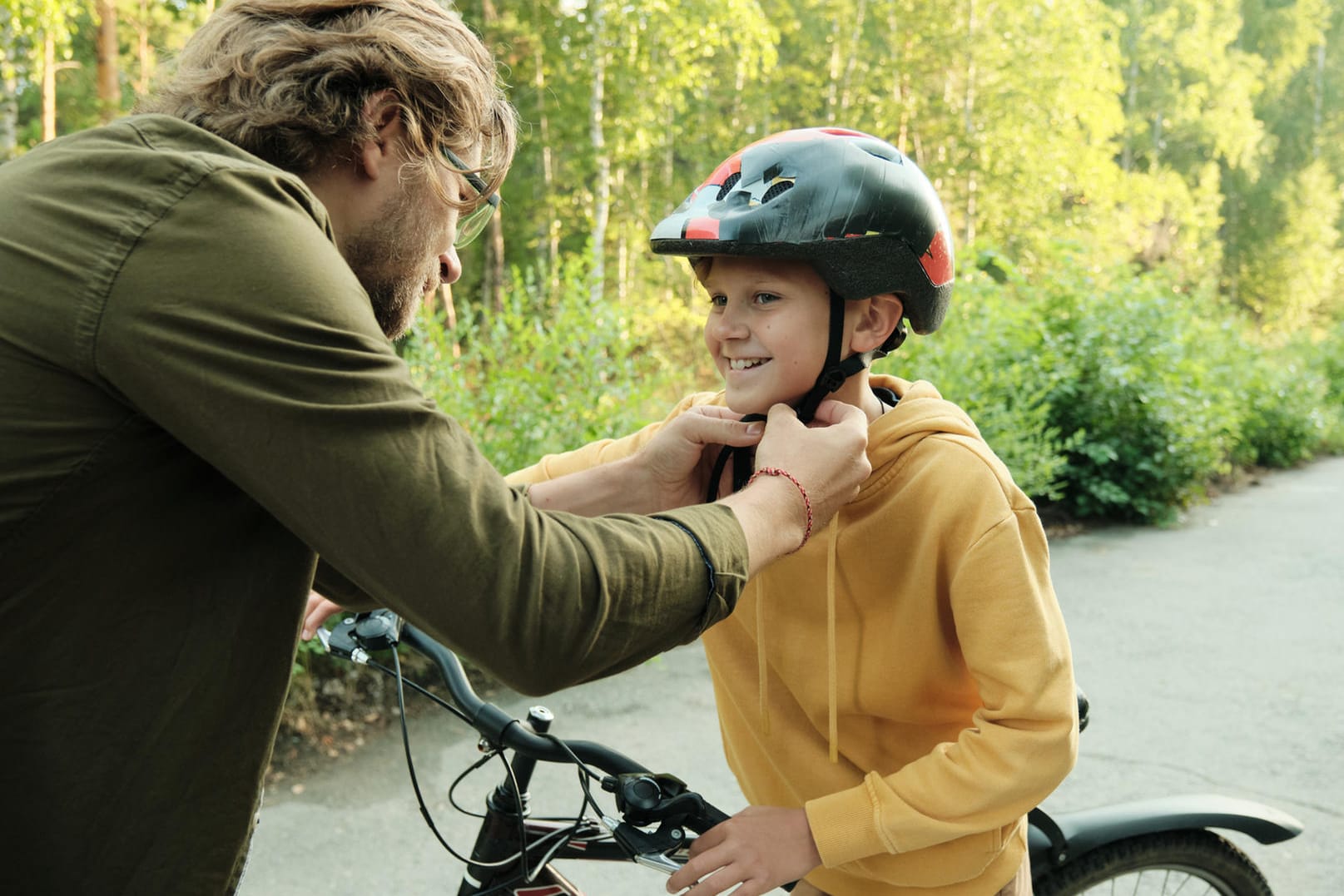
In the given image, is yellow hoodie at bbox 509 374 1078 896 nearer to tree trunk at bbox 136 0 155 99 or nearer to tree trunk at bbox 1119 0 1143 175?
tree trunk at bbox 136 0 155 99

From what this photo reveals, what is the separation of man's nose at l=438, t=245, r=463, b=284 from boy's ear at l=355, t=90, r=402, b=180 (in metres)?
0.23

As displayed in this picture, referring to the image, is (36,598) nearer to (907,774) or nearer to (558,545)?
(558,545)

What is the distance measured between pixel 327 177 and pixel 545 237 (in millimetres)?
21198

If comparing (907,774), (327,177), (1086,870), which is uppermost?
(327,177)

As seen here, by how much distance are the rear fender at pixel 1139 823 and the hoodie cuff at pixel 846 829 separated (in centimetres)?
83

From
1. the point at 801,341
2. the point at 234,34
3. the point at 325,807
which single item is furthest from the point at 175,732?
the point at 325,807

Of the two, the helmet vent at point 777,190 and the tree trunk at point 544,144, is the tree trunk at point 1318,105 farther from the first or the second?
the helmet vent at point 777,190

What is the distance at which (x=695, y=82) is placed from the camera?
20125mm

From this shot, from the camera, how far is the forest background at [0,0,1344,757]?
283 inches

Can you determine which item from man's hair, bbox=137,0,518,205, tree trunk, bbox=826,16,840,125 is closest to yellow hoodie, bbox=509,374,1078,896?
man's hair, bbox=137,0,518,205

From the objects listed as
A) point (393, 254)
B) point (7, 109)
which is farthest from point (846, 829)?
point (7, 109)

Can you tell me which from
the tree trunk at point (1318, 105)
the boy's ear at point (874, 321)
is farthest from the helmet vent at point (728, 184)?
the tree trunk at point (1318, 105)

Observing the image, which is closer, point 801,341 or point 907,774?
point 907,774

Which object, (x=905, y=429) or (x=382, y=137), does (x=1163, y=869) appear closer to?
(x=905, y=429)
